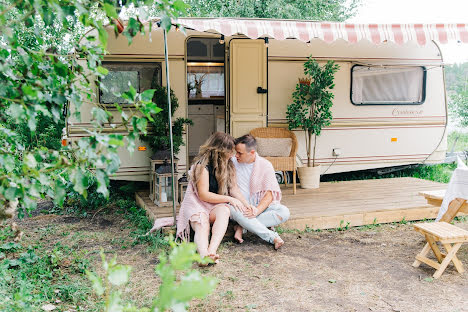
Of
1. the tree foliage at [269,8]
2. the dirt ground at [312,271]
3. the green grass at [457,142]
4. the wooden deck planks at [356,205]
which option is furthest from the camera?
the green grass at [457,142]

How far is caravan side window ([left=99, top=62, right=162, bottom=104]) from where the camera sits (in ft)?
20.0

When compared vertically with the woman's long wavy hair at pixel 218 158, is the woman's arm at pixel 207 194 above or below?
below

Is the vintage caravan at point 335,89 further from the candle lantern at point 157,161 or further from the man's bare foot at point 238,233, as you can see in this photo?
the man's bare foot at point 238,233

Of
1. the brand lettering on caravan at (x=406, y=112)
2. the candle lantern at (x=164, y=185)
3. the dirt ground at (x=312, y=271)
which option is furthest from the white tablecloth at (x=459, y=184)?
the brand lettering on caravan at (x=406, y=112)

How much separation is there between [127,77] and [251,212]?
2.96 m

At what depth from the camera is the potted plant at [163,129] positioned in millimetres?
5934

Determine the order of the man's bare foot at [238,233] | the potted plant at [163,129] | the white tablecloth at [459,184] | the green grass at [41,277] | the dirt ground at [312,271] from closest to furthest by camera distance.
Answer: the green grass at [41,277], the dirt ground at [312,271], the white tablecloth at [459,184], the man's bare foot at [238,233], the potted plant at [163,129]

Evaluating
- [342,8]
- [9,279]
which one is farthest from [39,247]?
[342,8]

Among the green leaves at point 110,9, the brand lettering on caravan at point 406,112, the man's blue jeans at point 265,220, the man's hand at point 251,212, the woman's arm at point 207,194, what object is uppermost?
the green leaves at point 110,9

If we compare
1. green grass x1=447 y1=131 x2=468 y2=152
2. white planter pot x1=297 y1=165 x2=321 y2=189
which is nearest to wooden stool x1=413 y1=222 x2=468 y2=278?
white planter pot x1=297 y1=165 x2=321 y2=189

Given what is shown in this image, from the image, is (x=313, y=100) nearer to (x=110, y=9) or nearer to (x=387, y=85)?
(x=387, y=85)

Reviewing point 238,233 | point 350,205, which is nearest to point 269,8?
point 350,205

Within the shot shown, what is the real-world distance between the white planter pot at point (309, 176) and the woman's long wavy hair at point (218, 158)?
2401 millimetres

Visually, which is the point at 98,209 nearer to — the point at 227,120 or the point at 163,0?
the point at 227,120
